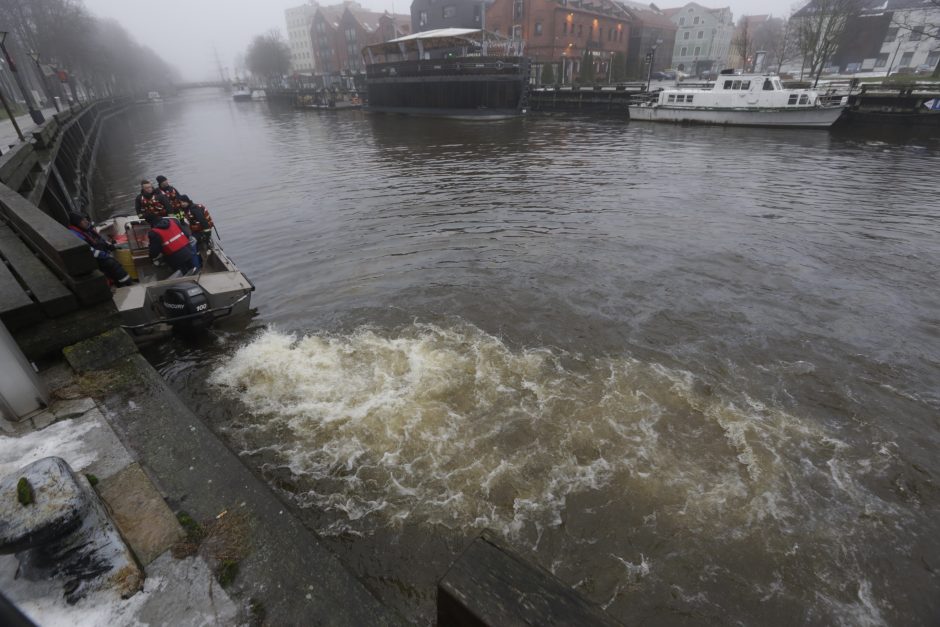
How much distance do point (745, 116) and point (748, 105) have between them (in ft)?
2.75

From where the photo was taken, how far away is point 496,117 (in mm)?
40188

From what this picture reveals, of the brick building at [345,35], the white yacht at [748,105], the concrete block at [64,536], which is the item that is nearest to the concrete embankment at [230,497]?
the concrete block at [64,536]

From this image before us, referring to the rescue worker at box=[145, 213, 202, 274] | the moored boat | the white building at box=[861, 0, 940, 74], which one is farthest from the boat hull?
the white building at box=[861, 0, 940, 74]

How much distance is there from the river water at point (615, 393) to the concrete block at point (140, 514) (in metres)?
1.64

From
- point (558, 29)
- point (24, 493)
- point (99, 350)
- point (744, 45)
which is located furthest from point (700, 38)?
point (24, 493)

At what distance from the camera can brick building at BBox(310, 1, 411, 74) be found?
3679 inches

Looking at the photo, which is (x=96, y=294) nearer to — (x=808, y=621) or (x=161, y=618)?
(x=161, y=618)

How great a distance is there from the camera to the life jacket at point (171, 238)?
8.02 metres

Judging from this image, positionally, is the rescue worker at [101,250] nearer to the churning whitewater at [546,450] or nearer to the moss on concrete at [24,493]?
the churning whitewater at [546,450]

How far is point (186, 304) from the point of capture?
7.18 metres

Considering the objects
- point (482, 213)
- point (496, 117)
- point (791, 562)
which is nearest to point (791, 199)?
point (482, 213)

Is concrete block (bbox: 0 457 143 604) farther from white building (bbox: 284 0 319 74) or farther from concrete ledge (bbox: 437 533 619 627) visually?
white building (bbox: 284 0 319 74)

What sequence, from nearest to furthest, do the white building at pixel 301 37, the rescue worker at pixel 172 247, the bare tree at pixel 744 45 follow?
the rescue worker at pixel 172 247 < the bare tree at pixel 744 45 < the white building at pixel 301 37

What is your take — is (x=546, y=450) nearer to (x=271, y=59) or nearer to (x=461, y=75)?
(x=461, y=75)
